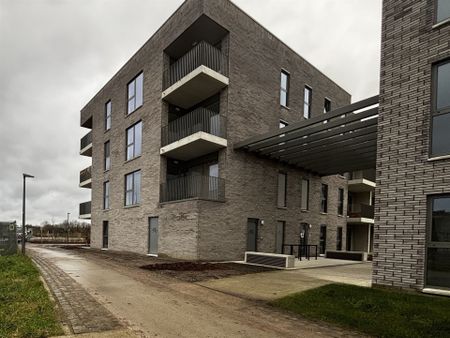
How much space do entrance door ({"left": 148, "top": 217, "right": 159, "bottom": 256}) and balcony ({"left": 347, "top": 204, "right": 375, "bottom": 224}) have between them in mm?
16091

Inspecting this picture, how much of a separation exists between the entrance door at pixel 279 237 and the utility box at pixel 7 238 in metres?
14.4

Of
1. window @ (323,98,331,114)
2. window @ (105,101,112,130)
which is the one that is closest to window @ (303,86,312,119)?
window @ (323,98,331,114)

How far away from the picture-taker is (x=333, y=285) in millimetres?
9547

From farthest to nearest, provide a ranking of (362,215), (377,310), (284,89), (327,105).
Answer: (362,215)
(327,105)
(284,89)
(377,310)

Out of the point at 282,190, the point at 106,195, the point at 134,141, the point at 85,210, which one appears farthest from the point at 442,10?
the point at 85,210

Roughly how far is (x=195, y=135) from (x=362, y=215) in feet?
58.7

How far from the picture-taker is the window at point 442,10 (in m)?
8.39

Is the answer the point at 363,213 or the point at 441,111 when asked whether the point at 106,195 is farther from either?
the point at 441,111

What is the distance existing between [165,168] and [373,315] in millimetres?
14182

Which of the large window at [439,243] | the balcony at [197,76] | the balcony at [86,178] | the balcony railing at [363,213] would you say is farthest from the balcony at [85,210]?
the large window at [439,243]

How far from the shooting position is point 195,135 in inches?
637

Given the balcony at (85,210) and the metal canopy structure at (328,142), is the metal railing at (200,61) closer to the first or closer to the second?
the metal canopy structure at (328,142)

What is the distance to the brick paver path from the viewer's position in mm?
5523

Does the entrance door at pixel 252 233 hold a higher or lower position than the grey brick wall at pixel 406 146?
lower
